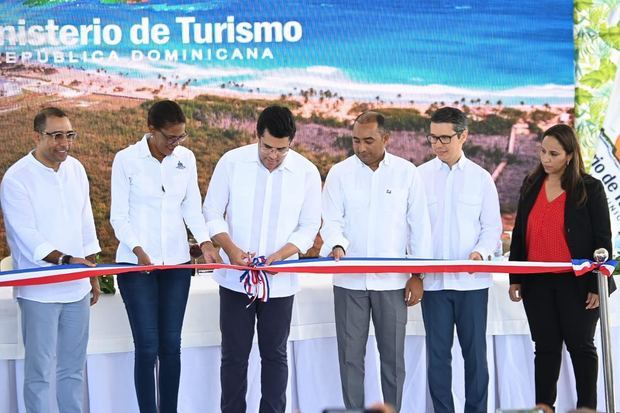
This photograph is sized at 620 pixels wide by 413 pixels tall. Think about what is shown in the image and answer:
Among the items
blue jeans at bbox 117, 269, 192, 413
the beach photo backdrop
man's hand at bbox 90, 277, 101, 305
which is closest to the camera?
blue jeans at bbox 117, 269, 192, 413

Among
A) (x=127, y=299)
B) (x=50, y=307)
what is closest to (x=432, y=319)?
(x=127, y=299)

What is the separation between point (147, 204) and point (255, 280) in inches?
23.3

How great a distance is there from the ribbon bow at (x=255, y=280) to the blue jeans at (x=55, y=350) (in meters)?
0.72

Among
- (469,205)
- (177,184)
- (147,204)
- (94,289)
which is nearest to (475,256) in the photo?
(469,205)

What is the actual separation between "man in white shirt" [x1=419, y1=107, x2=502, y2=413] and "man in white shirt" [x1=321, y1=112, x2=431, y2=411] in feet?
0.43

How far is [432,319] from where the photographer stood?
15.9 ft

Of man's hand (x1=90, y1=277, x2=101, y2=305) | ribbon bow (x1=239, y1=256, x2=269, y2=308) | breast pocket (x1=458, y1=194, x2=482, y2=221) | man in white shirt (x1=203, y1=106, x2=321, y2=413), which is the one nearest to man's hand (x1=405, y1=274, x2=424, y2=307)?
breast pocket (x1=458, y1=194, x2=482, y2=221)

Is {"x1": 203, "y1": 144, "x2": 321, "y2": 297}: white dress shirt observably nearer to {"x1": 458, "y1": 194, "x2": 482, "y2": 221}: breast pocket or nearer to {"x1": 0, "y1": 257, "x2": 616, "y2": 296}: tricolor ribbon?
{"x1": 0, "y1": 257, "x2": 616, "y2": 296}: tricolor ribbon

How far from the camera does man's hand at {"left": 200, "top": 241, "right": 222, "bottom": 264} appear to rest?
459 cm

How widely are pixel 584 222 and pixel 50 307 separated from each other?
2.42 metres

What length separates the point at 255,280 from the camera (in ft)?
14.9

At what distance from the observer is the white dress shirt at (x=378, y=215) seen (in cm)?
475

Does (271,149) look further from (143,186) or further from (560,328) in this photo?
(560,328)

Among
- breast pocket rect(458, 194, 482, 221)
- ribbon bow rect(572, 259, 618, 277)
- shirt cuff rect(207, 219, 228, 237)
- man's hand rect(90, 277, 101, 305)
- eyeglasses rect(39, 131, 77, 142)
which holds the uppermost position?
eyeglasses rect(39, 131, 77, 142)
